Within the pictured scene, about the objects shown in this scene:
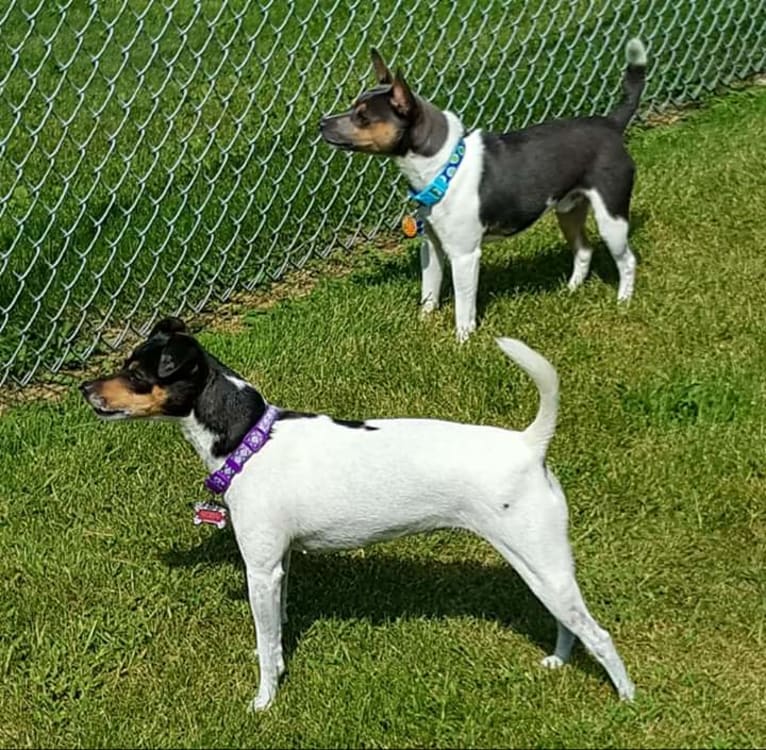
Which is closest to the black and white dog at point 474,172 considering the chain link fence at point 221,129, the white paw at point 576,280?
the white paw at point 576,280

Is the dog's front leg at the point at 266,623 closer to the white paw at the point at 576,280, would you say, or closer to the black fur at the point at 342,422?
the black fur at the point at 342,422

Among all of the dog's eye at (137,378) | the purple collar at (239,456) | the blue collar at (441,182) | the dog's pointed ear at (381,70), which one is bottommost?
the purple collar at (239,456)

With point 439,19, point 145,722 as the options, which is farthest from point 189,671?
point 439,19

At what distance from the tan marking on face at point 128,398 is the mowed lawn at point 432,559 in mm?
663

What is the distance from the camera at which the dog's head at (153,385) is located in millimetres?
3424

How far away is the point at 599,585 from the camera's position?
3.85m

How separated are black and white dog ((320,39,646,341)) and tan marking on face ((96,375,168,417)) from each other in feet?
5.80

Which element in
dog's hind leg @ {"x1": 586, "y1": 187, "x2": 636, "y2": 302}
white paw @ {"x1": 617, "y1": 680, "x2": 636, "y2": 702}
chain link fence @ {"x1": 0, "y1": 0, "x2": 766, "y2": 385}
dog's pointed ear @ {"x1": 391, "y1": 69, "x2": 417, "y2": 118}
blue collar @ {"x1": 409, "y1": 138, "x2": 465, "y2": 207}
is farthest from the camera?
chain link fence @ {"x1": 0, "y1": 0, "x2": 766, "y2": 385}

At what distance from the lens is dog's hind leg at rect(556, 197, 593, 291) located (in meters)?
5.43

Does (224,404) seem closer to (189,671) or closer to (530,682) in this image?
(189,671)

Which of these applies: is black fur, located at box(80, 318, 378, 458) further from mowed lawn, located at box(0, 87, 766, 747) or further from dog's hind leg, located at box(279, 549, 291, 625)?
mowed lawn, located at box(0, 87, 766, 747)

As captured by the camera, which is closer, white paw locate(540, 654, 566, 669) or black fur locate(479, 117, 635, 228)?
white paw locate(540, 654, 566, 669)

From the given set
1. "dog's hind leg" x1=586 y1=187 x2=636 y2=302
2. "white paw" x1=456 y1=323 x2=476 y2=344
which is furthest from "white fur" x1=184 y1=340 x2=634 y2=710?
"dog's hind leg" x1=586 y1=187 x2=636 y2=302

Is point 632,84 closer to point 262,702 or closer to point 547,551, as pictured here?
point 547,551
